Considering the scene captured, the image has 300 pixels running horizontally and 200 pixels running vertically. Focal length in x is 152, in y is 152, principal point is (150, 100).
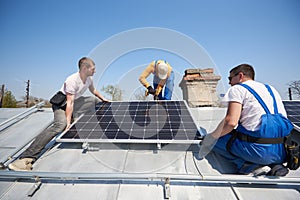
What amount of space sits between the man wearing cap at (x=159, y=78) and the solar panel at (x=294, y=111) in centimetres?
299

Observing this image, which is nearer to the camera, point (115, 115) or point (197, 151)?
point (197, 151)

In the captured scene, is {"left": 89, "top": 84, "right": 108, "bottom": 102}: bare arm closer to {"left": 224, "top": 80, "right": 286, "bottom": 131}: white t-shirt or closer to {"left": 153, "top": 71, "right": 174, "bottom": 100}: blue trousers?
{"left": 153, "top": 71, "right": 174, "bottom": 100}: blue trousers

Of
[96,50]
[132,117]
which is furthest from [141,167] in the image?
[96,50]

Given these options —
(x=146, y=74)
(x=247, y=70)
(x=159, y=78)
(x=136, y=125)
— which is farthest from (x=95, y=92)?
(x=247, y=70)

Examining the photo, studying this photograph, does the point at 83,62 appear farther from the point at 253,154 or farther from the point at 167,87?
the point at 253,154

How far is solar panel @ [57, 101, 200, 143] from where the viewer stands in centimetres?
233

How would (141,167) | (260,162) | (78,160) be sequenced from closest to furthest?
1. (260,162)
2. (141,167)
3. (78,160)

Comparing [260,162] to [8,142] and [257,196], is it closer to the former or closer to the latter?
[257,196]

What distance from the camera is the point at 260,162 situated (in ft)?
6.17

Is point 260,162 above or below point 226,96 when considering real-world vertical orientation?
below

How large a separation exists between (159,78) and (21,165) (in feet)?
12.2

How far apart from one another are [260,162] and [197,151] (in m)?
0.81

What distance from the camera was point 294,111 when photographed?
3.25 meters

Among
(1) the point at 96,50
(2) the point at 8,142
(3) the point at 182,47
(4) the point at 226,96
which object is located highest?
(3) the point at 182,47
